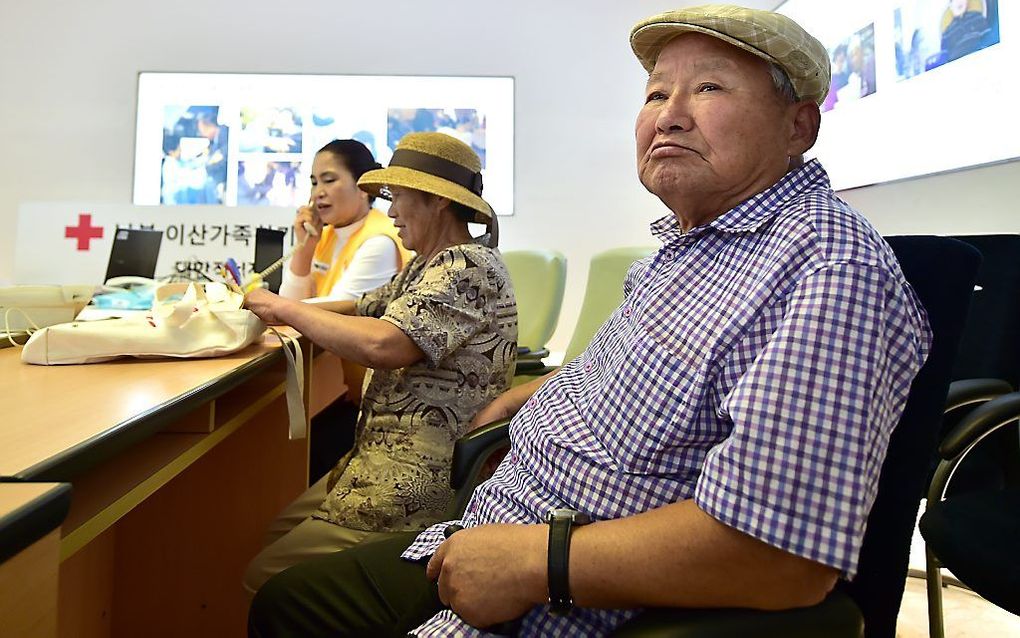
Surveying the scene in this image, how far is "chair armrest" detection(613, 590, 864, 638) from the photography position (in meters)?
0.56

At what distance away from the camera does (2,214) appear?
4082 millimetres

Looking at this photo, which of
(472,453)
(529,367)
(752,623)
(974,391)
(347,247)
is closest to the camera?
(752,623)

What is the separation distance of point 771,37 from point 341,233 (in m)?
1.85

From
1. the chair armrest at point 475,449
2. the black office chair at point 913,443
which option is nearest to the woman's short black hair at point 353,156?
the chair armrest at point 475,449

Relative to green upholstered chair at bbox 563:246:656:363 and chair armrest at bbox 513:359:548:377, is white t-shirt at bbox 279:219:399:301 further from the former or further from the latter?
green upholstered chair at bbox 563:246:656:363

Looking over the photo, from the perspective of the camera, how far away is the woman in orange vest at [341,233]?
6.96ft

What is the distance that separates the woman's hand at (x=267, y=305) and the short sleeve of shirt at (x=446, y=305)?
0.23 metres

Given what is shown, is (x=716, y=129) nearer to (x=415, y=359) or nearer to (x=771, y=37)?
(x=771, y=37)

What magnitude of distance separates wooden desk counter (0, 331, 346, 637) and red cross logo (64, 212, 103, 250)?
2296mm

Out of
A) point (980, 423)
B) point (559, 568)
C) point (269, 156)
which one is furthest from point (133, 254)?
point (980, 423)

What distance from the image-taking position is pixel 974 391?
1426 millimetres

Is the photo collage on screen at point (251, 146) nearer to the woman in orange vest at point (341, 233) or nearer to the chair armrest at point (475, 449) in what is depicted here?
the woman in orange vest at point (341, 233)

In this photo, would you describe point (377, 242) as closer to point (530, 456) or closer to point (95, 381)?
point (95, 381)

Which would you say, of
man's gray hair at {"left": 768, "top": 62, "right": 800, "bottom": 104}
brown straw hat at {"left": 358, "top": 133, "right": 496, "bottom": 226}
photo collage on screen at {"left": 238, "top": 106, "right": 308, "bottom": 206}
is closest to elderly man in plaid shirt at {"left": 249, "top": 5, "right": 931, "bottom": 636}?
man's gray hair at {"left": 768, "top": 62, "right": 800, "bottom": 104}
